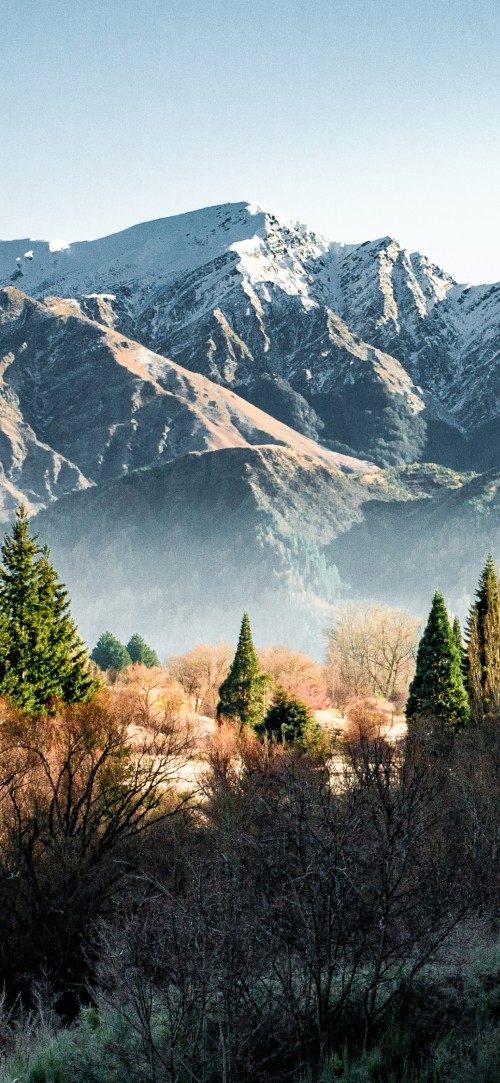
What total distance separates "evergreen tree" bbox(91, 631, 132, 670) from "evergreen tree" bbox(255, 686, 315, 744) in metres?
67.5

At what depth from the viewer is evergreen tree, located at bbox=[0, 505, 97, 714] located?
43.3 meters

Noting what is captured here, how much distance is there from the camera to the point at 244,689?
211 ft

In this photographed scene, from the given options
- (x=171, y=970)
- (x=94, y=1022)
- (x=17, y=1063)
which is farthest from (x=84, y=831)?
(x=171, y=970)

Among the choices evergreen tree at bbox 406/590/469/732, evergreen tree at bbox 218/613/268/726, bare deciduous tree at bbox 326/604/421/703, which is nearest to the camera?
evergreen tree at bbox 406/590/469/732

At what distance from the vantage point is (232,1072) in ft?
Result: 43.9

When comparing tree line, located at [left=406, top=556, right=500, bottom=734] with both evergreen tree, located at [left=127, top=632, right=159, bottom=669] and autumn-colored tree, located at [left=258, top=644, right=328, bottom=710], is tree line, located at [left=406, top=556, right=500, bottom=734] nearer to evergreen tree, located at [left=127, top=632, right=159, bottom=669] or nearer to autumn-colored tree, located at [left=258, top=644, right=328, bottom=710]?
autumn-colored tree, located at [left=258, top=644, right=328, bottom=710]

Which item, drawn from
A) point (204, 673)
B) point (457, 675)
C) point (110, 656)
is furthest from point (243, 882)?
point (110, 656)

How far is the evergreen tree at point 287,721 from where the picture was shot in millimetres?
50375

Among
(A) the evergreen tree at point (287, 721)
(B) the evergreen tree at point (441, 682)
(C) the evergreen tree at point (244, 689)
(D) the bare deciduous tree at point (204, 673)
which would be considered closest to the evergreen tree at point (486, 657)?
(B) the evergreen tree at point (441, 682)

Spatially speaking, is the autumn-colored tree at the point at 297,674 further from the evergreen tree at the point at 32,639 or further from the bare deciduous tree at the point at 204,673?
the evergreen tree at the point at 32,639

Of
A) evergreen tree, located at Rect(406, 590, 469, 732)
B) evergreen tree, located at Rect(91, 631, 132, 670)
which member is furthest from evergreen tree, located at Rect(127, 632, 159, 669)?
evergreen tree, located at Rect(406, 590, 469, 732)

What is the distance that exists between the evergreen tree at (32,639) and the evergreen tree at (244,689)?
716 inches

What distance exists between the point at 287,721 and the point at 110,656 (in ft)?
238

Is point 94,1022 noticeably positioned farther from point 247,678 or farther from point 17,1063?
point 247,678
